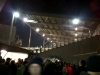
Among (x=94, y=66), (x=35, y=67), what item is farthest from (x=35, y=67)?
(x=94, y=66)

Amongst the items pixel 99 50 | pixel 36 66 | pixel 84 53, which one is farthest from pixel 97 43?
pixel 36 66

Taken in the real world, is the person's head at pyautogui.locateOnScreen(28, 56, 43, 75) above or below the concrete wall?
below

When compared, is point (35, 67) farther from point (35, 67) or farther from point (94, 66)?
point (94, 66)

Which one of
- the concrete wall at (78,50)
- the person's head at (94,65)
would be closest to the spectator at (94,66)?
the person's head at (94,65)

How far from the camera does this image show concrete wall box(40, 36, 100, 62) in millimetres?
18234

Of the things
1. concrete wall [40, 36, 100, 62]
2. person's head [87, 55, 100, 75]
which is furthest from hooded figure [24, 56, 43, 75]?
concrete wall [40, 36, 100, 62]

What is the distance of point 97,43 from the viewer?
58.6 feet

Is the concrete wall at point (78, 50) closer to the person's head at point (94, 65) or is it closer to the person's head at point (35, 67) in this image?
the person's head at point (35, 67)

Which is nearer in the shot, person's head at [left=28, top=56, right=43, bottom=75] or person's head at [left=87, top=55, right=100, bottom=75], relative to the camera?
person's head at [left=87, top=55, right=100, bottom=75]

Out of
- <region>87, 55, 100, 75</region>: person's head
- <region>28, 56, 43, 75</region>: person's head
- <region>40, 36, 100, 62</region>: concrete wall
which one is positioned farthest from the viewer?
<region>40, 36, 100, 62</region>: concrete wall

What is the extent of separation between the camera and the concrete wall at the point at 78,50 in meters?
18.2

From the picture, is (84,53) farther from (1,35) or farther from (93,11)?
(1,35)

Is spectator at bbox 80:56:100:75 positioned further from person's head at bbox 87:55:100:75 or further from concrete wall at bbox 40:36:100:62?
concrete wall at bbox 40:36:100:62

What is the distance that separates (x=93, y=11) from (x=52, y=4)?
4031 millimetres
